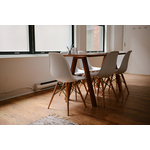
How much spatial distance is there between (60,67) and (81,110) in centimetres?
75

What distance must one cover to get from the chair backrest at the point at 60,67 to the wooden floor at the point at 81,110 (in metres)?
0.54

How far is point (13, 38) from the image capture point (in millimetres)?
3412

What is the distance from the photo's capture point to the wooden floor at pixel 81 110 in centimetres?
216

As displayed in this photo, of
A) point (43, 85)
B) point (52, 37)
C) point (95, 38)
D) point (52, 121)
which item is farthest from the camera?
point (95, 38)

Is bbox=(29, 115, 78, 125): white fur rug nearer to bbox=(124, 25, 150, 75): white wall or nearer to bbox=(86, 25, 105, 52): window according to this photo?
bbox=(86, 25, 105, 52): window

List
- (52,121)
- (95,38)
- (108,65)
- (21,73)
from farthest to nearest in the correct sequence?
1. (95,38)
2. (21,73)
3. (108,65)
4. (52,121)

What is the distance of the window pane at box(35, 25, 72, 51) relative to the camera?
12.9 feet

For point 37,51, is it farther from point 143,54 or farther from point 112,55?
point 143,54

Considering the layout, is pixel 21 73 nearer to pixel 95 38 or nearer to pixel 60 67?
pixel 60 67

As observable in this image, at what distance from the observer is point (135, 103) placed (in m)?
2.84

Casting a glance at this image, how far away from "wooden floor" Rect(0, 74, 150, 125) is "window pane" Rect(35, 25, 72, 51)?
54.5 inches

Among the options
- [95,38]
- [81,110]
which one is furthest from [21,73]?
[95,38]
